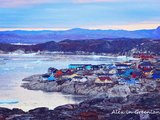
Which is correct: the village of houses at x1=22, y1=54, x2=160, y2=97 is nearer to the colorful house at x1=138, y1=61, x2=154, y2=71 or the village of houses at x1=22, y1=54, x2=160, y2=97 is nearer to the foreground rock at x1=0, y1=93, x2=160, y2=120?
the colorful house at x1=138, y1=61, x2=154, y2=71

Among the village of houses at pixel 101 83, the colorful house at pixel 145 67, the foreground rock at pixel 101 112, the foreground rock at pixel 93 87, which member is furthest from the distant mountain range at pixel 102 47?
the foreground rock at pixel 101 112

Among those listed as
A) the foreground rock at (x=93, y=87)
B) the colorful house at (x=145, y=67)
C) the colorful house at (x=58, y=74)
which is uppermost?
the colorful house at (x=145, y=67)

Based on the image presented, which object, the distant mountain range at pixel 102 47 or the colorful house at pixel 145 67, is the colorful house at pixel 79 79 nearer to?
the colorful house at pixel 145 67

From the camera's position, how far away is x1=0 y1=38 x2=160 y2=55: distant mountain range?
6153cm

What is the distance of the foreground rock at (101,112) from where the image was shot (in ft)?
38.3

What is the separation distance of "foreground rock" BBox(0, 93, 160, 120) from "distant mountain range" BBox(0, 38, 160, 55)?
40424mm

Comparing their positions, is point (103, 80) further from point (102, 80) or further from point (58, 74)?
point (58, 74)

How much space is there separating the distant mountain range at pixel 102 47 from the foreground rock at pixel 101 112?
40.4 m

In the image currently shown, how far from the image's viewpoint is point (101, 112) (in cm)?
1287

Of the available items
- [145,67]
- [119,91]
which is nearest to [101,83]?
[119,91]

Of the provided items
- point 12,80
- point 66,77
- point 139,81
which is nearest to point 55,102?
point 139,81

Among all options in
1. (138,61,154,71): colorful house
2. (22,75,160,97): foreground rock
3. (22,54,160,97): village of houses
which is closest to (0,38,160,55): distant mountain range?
(138,61,154,71): colorful house

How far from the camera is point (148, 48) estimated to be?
5862 centimetres

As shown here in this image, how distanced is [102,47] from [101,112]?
55.6 metres
